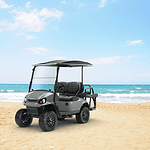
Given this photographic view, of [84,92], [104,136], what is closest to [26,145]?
[104,136]

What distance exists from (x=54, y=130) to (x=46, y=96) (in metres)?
1.32

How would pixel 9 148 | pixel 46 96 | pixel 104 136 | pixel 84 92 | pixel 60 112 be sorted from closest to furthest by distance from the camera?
pixel 9 148
pixel 104 136
pixel 46 96
pixel 60 112
pixel 84 92

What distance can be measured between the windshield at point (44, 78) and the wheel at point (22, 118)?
1002mm

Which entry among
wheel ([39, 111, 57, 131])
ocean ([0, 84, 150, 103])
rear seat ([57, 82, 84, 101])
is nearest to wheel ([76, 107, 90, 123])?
rear seat ([57, 82, 84, 101])

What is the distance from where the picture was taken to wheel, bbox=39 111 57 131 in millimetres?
6125

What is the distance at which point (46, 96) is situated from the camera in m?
6.32

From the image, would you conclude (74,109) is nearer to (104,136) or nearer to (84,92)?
(84,92)

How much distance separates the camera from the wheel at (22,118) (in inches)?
274

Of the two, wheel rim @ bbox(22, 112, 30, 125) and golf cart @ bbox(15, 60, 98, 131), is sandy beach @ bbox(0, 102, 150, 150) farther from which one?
golf cart @ bbox(15, 60, 98, 131)

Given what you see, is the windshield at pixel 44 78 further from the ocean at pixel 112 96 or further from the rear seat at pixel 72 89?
the ocean at pixel 112 96

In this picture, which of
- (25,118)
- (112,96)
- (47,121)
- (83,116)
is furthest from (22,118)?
(112,96)

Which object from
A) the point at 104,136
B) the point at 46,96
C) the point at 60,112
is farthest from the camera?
the point at 60,112

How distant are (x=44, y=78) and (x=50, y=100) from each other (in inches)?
38.7

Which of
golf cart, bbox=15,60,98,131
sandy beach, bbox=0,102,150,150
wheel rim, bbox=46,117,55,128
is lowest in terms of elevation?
sandy beach, bbox=0,102,150,150
